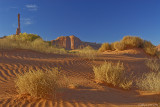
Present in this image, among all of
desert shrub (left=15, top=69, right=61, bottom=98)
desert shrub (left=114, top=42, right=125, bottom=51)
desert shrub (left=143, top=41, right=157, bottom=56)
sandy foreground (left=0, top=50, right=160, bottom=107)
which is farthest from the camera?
desert shrub (left=114, top=42, right=125, bottom=51)

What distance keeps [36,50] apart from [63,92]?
918 cm

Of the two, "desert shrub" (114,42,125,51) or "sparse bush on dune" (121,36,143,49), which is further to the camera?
"desert shrub" (114,42,125,51)

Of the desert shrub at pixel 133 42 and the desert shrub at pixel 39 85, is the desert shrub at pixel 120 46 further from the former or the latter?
the desert shrub at pixel 39 85

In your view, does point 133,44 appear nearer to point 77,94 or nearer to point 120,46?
point 120,46

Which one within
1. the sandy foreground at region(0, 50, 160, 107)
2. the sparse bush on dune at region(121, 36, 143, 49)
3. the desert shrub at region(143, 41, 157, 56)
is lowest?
the sandy foreground at region(0, 50, 160, 107)

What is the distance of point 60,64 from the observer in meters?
8.72

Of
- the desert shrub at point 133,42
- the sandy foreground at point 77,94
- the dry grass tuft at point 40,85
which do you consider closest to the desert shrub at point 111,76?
the sandy foreground at point 77,94

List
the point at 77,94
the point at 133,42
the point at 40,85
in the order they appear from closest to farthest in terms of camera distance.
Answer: the point at 40,85
the point at 77,94
the point at 133,42

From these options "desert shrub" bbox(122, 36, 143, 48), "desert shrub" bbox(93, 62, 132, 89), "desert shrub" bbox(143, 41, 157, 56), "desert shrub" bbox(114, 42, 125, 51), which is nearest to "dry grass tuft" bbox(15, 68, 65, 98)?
"desert shrub" bbox(93, 62, 132, 89)

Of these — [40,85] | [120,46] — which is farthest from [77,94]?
[120,46]

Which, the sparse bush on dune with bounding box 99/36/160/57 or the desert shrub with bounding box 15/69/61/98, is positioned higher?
the sparse bush on dune with bounding box 99/36/160/57

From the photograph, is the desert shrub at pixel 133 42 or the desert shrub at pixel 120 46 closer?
the desert shrub at pixel 133 42

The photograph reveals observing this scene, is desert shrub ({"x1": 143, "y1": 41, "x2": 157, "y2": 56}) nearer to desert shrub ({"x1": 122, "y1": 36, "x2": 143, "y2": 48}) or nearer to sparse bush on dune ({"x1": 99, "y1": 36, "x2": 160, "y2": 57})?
sparse bush on dune ({"x1": 99, "y1": 36, "x2": 160, "y2": 57})

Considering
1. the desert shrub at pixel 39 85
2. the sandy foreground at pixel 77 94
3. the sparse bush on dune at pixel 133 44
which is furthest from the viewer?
the sparse bush on dune at pixel 133 44
